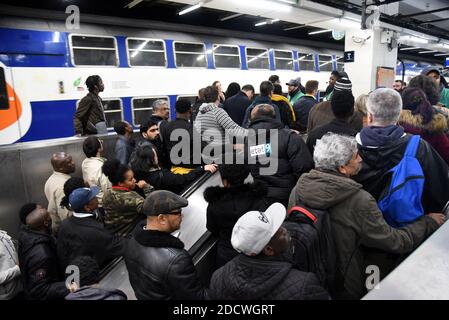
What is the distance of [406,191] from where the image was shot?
1.62 m

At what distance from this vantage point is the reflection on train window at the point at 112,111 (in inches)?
257

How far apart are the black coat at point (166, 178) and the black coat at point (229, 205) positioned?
1058mm

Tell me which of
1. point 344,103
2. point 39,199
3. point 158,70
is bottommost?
point 39,199

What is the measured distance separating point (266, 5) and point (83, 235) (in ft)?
17.7

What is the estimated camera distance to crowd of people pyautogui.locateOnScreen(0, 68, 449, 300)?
4.36 feet

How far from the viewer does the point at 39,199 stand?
12.7 feet

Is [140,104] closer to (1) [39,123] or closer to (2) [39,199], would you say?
(1) [39,123]

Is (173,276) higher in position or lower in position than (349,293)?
higher

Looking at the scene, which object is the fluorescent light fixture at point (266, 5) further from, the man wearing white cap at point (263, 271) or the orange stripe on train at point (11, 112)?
the man wearing white cap at point (263, 271)

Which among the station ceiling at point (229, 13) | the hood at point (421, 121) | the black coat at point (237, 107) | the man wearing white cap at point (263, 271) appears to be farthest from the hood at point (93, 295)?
the station ceiling at point (229, 13)

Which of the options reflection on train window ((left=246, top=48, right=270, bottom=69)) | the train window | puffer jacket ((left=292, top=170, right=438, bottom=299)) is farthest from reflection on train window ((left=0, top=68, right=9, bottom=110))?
reflection on train window ((left=246, top=48, right=270, bottom=69))
